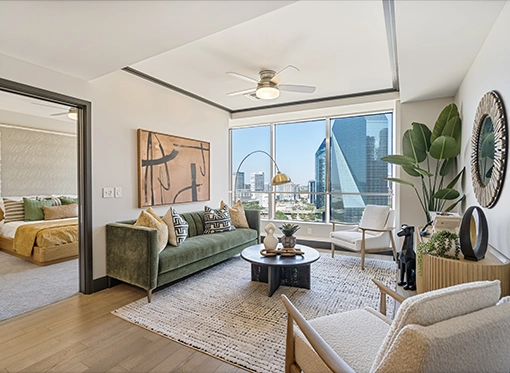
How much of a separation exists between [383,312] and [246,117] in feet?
15.1

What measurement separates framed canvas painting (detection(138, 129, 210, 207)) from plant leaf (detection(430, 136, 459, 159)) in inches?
138

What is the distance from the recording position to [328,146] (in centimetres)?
545

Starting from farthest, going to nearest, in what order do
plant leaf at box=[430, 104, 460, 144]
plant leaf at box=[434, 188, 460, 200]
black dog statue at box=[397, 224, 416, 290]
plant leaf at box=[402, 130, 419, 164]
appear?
plant leaf at box=[402, 130, 419, 164], plant leaf at box=[430, 104, 460, 144], plant leaf at box=[434, 188, 460, 200], black dog statue at box=[397, 224, 416, 290]

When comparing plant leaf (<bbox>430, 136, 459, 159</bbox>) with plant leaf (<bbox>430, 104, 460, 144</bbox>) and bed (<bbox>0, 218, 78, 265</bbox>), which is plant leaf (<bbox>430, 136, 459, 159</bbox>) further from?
bed (<bbox>0, 218, 78, 265</bbox>)

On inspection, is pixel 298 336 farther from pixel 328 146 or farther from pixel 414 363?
pixel 328 146

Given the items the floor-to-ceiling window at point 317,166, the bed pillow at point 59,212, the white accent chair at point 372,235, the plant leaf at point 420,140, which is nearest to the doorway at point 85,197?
the bed pillow at point 59,212

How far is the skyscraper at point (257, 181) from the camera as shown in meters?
6.18

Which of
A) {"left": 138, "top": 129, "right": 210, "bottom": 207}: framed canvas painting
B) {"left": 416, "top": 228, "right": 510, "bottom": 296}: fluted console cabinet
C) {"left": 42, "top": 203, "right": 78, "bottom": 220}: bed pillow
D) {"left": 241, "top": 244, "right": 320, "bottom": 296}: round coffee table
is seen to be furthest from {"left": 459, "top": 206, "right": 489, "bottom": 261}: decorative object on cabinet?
{"left": 42, "top": 203, "right": 78, "bottom": 220}: bed pillow

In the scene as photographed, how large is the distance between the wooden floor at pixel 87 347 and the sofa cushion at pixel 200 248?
2.32 ft

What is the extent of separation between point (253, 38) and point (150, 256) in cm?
247

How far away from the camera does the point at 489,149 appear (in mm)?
2176

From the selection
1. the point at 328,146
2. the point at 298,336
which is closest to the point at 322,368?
the point at 298,336

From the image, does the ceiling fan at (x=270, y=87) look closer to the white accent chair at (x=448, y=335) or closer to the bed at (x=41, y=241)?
the white accent chair at (x=448, y=335)

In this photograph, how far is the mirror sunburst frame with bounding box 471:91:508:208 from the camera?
1.90 m
